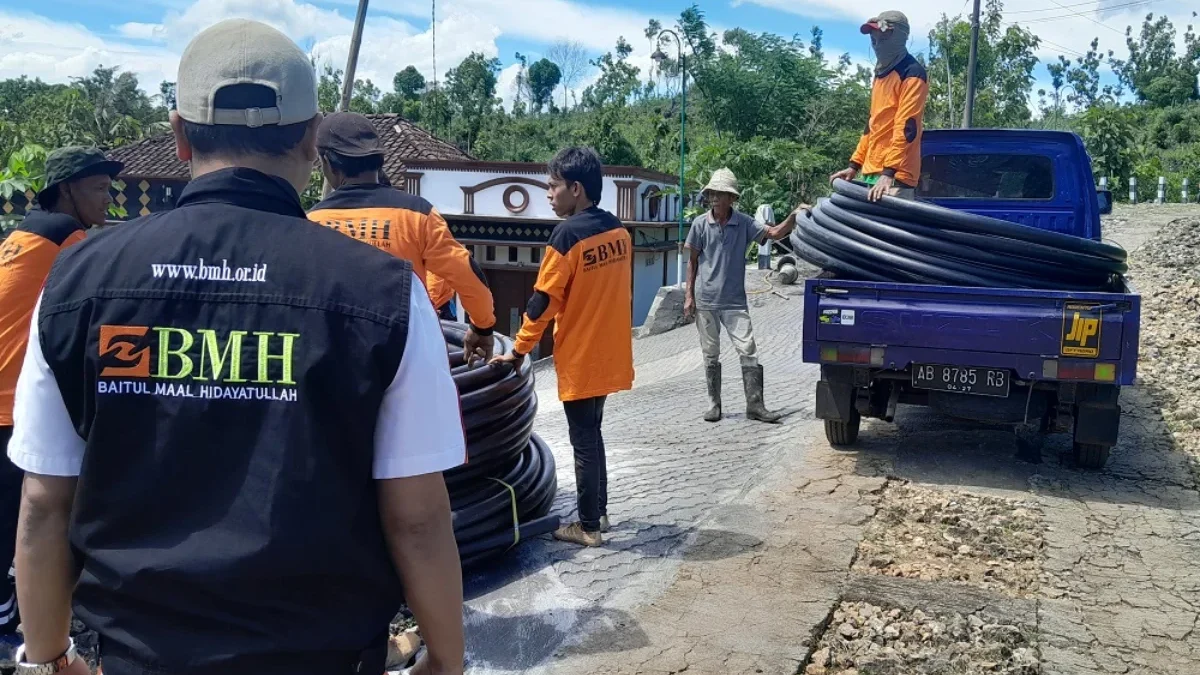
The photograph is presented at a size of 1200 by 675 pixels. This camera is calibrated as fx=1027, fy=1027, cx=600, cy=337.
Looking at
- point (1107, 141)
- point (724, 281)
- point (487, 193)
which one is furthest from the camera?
point (1107, 141)

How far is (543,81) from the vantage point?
6925 cm

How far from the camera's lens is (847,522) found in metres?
5.25

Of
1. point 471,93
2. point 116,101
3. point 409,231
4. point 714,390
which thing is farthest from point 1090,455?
point 116,101

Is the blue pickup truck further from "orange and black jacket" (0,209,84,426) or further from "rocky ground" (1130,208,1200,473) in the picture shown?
"orange and black jacket" (0,209,84,426)

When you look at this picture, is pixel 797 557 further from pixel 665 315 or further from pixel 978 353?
pixel 665 315

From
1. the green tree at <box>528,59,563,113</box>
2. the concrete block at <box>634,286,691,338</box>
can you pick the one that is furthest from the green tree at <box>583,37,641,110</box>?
the concrete block at <box>634,286,691,338</box>

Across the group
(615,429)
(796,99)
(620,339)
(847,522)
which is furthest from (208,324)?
(796,99)

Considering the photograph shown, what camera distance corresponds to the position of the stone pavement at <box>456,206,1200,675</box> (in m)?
3.81

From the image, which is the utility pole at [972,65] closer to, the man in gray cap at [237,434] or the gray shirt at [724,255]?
the gray shirt at [724,255]

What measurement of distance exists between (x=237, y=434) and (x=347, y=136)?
3.01 m

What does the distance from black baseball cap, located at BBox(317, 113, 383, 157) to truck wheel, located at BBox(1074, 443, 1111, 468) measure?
4539 mm

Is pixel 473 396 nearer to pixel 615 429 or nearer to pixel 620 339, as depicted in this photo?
pixel 620 339

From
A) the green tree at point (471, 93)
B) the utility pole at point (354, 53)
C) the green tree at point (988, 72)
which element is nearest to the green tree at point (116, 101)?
→ the green tree at point (471, 93)

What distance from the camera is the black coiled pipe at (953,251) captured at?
596cm
